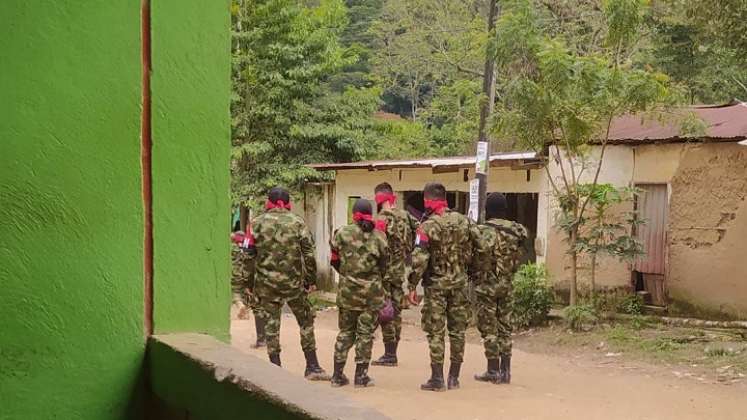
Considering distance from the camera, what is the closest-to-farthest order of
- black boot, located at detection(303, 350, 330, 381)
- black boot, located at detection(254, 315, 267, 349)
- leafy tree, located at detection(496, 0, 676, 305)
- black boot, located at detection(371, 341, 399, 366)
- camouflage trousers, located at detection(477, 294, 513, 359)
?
camouflage trousers, located at detection(477, 294, 513, 359)
black boot, located at detection(303, 350, 330, 381)
black boot, located at detection(371, 341, 399, 366)
black boot, located at detection(254, 315, 267, 349)
leafy tree, located at detection(496, 0, 676, 305)

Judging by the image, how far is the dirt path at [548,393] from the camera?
254 inches

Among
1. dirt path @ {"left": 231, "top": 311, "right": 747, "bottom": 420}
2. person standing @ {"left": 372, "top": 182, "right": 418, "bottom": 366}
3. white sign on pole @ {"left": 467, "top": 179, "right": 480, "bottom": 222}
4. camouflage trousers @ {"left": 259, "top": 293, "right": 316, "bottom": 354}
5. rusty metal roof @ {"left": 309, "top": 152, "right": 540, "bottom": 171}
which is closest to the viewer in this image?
dirt path @ {"left": 231, "top": 311, "right": 747, "bottom": 420}

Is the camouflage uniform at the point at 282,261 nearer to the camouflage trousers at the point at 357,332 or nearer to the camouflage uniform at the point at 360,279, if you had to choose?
the camouflage uniform at the point at 360,279

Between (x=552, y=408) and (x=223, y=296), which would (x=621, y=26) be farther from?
(x=223, y=296)

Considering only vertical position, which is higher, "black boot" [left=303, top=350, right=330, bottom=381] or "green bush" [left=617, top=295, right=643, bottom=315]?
"green bush" [left=617, top=295, right=643, bottom=315]

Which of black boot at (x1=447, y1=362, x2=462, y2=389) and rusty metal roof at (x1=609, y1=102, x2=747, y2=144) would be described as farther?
rusty metal roof at (x1=609, y1=102, x2=747, y2=144)

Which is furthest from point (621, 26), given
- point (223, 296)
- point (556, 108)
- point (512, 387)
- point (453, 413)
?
point (223, 296)

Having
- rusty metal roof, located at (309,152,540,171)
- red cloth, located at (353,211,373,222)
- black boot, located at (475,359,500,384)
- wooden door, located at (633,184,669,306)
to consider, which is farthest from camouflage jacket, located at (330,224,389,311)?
rusty metal roof, located at (309,152,540,171)

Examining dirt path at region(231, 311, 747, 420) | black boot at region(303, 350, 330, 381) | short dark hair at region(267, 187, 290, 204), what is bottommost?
dirt path at region(231, 311, 747, 420)

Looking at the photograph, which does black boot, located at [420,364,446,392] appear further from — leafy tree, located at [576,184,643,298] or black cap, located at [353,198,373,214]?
leafy tree, located at [576,184,643,298]

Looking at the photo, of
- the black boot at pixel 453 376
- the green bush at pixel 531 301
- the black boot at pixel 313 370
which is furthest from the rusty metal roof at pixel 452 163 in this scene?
the black boot at pixel 313 370

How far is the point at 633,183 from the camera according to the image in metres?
11.3

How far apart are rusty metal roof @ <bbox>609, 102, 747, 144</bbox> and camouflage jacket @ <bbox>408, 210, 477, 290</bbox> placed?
4237 millimetres

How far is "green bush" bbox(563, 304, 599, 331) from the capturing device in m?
10.3
